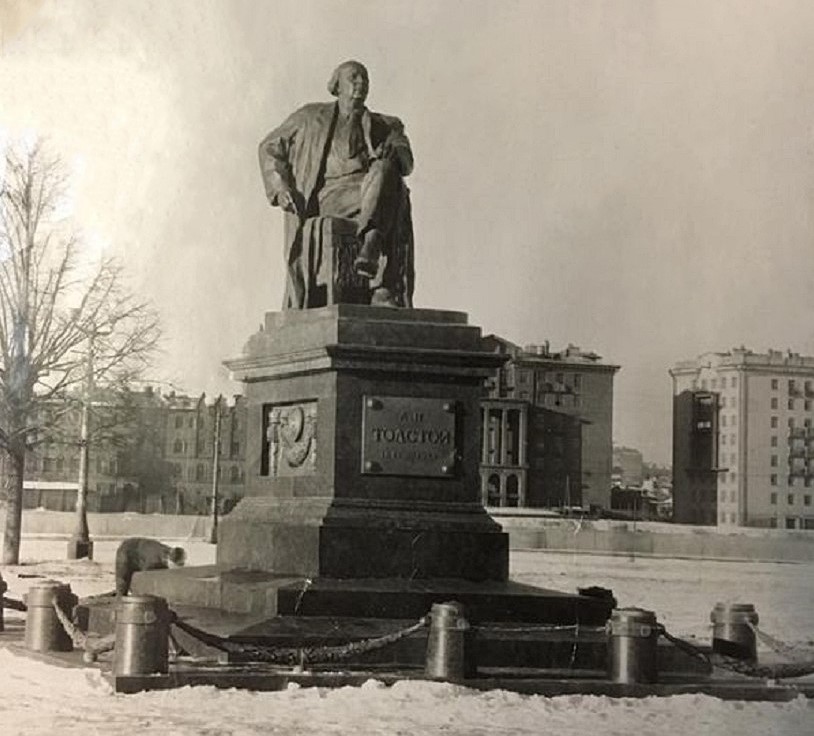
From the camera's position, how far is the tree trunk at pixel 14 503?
1968cm

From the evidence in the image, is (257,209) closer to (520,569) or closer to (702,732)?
(702,732)

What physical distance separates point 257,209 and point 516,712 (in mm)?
6158

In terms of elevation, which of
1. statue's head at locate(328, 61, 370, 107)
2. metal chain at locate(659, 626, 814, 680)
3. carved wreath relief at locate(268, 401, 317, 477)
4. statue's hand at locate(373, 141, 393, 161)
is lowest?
metal chain at locate(659, 626, 814, 680)

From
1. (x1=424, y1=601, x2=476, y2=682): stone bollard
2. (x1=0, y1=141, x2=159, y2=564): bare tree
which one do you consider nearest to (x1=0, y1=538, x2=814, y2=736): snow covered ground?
(x1=424, y1=601, x2=476, y2=682): stone bollard

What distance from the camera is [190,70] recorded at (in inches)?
478

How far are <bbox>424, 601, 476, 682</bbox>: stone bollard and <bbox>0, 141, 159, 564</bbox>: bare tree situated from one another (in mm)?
4996

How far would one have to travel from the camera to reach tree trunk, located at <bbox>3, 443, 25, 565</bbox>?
1968 cm

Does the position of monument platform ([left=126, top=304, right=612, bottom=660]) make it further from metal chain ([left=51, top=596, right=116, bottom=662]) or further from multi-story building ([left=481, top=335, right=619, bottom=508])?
multi-story building ([left=481, top=335, right=619, bottom=508])

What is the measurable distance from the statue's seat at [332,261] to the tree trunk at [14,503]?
7651mm

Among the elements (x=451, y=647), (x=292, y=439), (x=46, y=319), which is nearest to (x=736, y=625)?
(x=451, y=647)

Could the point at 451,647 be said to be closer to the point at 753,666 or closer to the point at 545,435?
the point at 753,666

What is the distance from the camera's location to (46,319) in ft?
56.9

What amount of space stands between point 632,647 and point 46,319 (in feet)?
30.3

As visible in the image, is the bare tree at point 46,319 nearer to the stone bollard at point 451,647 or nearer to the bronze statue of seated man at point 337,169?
the bronze statue of seated man at point 337,169
